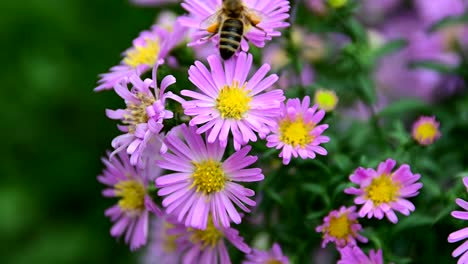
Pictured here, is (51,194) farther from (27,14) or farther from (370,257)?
(370,257)

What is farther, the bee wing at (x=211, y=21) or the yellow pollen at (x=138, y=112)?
the bee wing at (x=211, y=21)

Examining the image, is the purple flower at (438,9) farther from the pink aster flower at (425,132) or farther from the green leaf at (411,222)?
the green leaf at (411,222)

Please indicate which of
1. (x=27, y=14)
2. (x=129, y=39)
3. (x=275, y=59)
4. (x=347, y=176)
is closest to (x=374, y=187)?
(x=347, y=176)

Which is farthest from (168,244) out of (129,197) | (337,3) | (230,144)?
(337,3)

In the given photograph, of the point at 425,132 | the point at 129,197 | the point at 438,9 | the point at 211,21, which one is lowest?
the point at 129,197

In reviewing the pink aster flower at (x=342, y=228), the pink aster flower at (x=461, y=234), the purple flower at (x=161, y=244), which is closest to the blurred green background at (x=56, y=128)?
the purple flower at (x=161, y=244)

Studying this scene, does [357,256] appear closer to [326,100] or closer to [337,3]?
[326,100]
